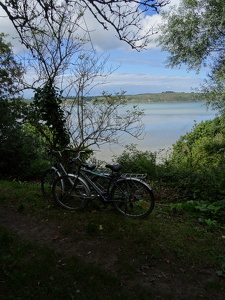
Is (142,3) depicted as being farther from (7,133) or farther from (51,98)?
(7,133)

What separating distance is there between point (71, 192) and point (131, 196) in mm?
1097

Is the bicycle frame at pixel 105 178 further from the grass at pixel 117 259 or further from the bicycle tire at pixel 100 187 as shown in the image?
the grass at pixel 117 259

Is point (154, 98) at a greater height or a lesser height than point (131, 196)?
greater

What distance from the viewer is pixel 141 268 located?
9.55ft

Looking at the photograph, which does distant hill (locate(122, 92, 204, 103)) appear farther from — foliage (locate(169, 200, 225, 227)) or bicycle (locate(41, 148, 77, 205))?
foliage (locate(169, 200, 225, 227))

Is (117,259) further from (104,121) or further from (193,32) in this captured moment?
(193,32)

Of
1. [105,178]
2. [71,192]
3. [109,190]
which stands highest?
[105,178]

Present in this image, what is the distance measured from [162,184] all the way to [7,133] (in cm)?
538

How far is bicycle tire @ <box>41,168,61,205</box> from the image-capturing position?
460cm

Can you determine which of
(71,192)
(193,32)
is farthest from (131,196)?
(193,32)

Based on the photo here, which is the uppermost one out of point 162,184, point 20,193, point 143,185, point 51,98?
point 51,98

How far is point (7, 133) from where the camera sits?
8.20 metres

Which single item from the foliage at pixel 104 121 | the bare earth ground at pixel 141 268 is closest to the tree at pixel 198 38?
the foliage at pixel 104 121

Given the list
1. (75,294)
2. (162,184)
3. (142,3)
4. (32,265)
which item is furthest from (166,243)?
(162,184)
